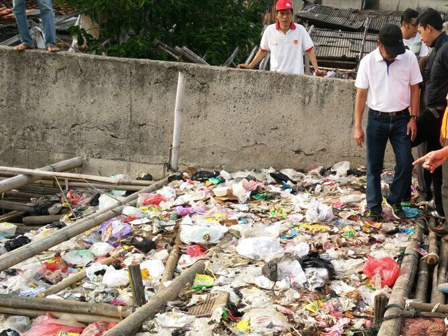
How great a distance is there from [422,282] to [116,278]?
7.23ft

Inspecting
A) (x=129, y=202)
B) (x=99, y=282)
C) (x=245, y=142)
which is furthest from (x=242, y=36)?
(x=99, y=282)

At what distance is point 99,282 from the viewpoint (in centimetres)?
533

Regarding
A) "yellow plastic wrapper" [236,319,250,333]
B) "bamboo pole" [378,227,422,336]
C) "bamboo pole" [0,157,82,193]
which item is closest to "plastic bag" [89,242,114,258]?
"bamboo pole" [0,157,82,193]

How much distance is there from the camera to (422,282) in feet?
15.8

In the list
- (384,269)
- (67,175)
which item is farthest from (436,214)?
(67,175)

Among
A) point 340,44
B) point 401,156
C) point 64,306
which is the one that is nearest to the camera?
point 64,306

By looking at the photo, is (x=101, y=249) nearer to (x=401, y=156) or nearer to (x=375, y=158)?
(x=375, y=158)

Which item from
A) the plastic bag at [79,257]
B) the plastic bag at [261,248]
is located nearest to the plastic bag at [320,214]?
the plastic bag at [261,248]

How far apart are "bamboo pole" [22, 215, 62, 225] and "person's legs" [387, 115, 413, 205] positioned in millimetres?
3301

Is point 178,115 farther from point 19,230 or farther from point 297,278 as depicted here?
point 297,278

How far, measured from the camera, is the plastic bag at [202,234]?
19.0 feet

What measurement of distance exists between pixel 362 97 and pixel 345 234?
47.5 inches

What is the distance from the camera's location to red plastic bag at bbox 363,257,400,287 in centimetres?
488

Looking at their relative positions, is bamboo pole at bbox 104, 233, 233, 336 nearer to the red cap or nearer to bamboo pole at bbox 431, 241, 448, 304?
bamboo pole at bbox 431, 241, 448, 304
